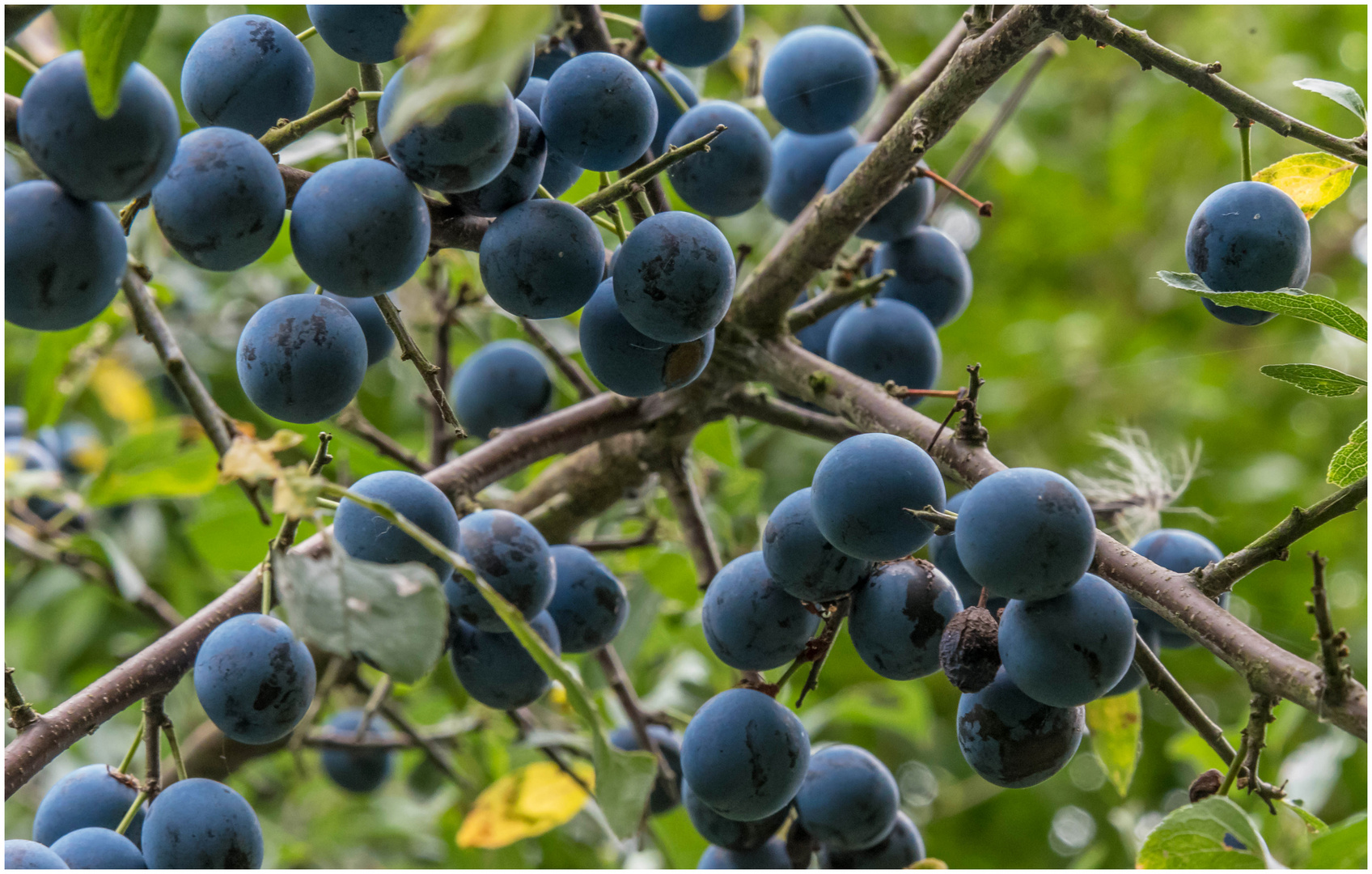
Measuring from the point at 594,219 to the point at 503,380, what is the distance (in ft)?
1.84

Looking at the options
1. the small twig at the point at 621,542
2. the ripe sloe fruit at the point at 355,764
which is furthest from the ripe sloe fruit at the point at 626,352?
the ripe sloe fruit at the point at 355,764

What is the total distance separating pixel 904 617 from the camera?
93cm

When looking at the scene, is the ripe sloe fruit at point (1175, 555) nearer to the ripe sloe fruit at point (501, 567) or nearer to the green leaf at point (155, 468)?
the ripe sloe fruit at point (501, 567)

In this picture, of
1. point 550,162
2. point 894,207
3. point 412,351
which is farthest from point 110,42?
point 894,207

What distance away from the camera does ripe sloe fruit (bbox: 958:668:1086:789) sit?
0.90 metres

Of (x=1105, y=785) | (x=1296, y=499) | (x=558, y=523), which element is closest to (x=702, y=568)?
(x=558, y=523)

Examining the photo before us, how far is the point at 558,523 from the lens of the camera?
4.55ft

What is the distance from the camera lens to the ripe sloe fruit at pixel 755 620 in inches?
38.8

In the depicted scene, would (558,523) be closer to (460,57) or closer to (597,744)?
(597,744)

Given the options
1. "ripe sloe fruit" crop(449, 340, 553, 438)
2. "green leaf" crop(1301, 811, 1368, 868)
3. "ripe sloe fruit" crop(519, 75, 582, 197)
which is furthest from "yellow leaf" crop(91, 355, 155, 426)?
"green leaf" crop(1301, 811, 1368, 868)

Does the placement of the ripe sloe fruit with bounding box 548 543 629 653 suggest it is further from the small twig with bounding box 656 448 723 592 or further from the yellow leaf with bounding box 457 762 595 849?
the yellow leaf with bounding box 457 762 595 849

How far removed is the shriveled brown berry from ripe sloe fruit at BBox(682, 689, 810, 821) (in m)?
0.19

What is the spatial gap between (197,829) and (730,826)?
1.60 ft

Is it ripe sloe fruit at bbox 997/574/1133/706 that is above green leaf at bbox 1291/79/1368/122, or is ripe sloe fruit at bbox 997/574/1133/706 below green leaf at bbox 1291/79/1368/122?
below
